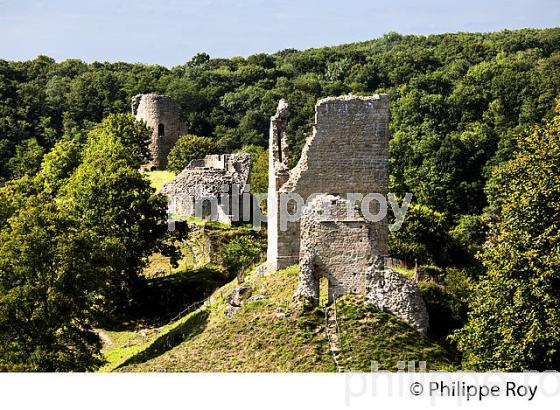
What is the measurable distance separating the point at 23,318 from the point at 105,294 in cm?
622

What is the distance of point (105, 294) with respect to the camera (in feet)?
111

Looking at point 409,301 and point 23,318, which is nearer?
point 409,301

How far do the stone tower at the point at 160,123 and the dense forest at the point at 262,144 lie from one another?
9.14ft

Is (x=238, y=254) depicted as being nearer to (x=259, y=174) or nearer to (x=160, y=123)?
(x=259, y=174)

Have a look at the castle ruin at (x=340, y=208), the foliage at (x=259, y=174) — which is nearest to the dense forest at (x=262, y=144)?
the castle ruin at (x=340, y=208)

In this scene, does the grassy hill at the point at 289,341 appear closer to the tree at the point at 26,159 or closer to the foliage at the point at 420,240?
the foliage at the point at 420,240

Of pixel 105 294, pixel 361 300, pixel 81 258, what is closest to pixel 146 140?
pixel 105 294

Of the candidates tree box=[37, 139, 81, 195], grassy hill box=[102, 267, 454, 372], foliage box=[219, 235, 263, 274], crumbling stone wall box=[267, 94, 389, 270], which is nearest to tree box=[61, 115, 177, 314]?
foliage box=[219, 235, 263, 274]

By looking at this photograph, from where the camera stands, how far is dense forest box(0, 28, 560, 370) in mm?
27281

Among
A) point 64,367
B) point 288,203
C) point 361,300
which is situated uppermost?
point 288,203

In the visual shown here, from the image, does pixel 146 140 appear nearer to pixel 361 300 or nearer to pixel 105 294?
pixel 105 294

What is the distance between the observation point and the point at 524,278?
21641 mm

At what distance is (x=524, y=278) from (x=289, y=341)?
18.1 ft

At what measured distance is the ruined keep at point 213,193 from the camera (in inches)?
1678
